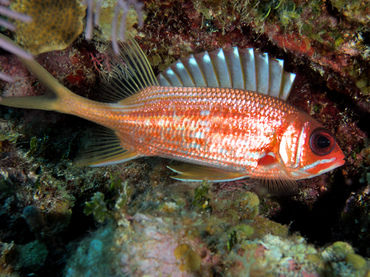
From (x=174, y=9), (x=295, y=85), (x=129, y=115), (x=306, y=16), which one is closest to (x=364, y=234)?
(x=295, y=85)

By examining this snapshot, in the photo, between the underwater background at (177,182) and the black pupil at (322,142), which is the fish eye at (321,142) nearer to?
the black pupil at (322,142)

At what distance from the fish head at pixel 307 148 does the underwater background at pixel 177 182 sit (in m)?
0.76

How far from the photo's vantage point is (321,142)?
9.27ft

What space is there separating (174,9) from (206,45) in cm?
73

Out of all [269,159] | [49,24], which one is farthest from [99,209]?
[49,24]

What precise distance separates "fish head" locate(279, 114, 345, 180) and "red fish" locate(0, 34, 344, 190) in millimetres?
13

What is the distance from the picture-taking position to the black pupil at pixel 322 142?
2815 mm

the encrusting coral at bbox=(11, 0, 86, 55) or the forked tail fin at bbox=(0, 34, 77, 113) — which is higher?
the encrusting coral at bbox=(11, 0, 86, 55)

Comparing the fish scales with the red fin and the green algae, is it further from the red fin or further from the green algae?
the green algae

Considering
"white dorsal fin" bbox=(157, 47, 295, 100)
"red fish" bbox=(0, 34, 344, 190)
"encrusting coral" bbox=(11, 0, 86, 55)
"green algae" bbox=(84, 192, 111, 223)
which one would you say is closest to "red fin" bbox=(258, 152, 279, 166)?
"red fish" bbox=(0, 34, 344, 190)

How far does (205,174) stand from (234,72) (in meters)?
1.54

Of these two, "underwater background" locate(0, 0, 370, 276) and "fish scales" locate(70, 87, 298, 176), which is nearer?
"underwater background" locate(0, 0, 370, 276)

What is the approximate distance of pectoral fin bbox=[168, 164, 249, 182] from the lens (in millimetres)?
2941

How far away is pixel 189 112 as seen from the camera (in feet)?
9.37
